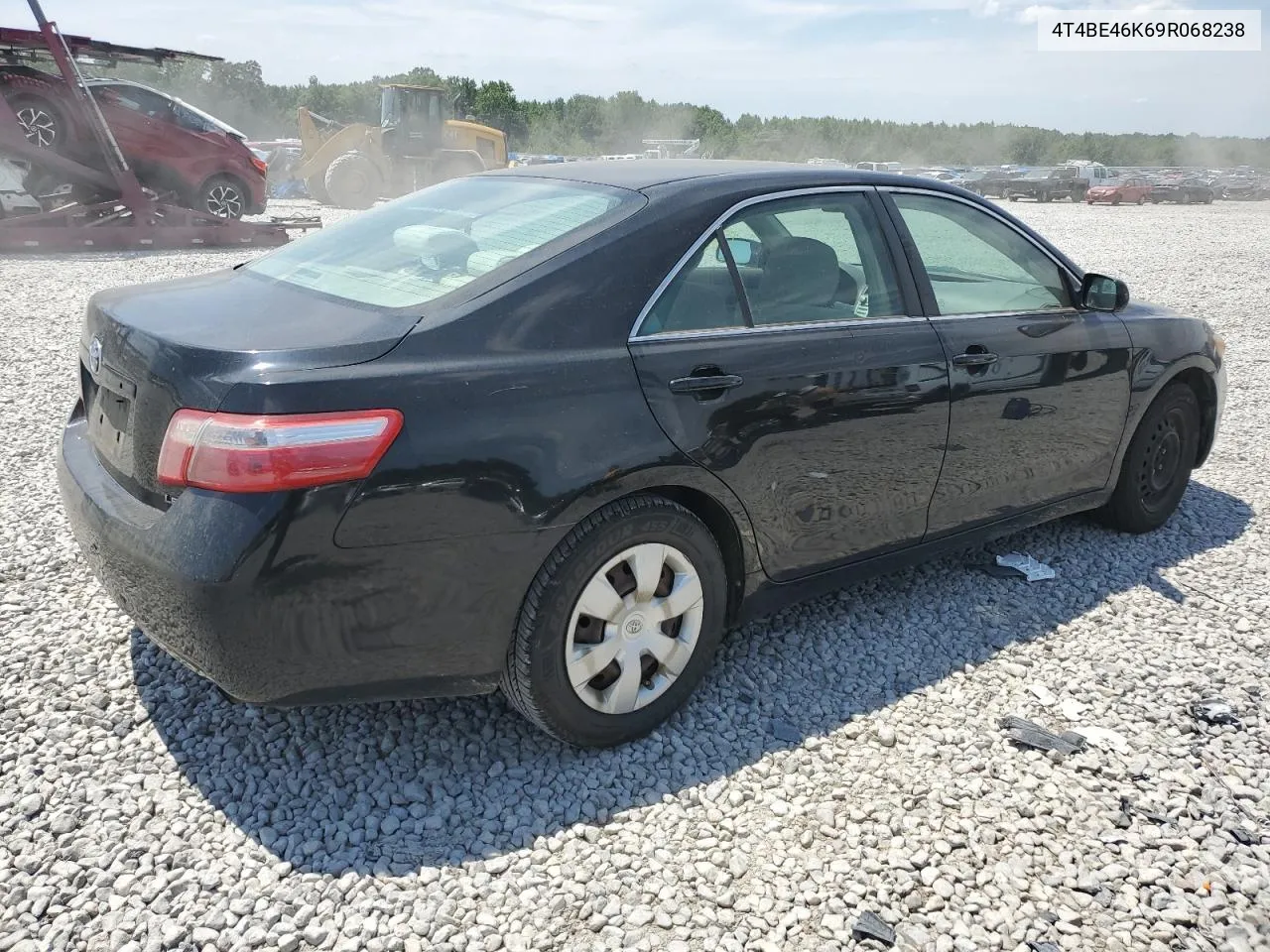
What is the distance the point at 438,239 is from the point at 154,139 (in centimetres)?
1458

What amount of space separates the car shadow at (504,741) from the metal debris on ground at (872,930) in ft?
2.14

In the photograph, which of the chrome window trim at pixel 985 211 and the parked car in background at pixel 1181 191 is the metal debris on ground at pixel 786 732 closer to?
the chrome window trim at pixel 985 211

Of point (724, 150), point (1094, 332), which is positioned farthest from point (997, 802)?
point (724, 150)

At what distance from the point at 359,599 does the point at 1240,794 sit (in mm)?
2582

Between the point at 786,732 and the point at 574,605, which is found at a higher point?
the point at 574,605

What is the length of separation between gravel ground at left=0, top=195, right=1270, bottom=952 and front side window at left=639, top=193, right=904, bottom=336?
124 centimetres

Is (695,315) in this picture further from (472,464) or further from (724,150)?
(724,150)

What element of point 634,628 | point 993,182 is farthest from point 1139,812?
point 993,182

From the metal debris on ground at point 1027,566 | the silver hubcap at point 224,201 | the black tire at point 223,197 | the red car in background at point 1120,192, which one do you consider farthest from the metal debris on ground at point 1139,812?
the red car in background at point 1120,192

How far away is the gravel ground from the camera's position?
2359 millimetres

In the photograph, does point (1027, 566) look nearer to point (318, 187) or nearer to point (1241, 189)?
point (318, 187)

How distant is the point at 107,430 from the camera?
2803mm

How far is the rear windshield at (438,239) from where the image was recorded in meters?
2.83

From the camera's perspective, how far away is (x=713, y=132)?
70.6m
